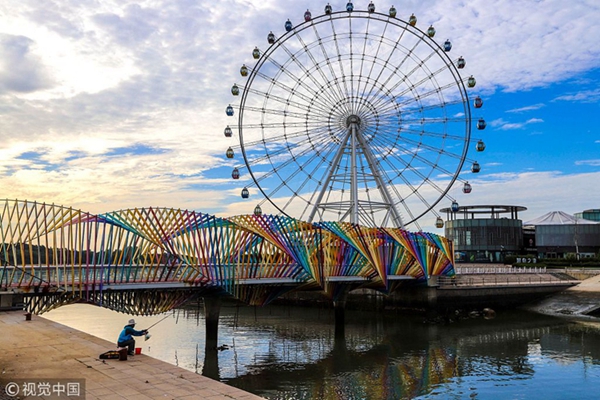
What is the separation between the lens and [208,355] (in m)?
35.7

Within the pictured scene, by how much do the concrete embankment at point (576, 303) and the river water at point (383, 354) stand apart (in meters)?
3.06

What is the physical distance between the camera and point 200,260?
33.0 meters

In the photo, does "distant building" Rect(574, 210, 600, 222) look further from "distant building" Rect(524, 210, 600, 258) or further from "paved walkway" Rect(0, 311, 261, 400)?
"paved walkway" Rect(0, 311, 261, 400)

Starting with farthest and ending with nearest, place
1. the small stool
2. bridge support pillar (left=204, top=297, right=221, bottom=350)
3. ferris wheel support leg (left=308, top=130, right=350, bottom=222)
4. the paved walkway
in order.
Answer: ferris wheel support leg (left=308, top=130, right=350, bottom=222), bridge support pillar (left=204, top=297, right=221, bottom=350), the small stool, the paved walkway

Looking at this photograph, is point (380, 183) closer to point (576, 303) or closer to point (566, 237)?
point (576, 303)

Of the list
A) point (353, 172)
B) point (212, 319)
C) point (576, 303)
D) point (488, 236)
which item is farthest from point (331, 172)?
point (488, 236)

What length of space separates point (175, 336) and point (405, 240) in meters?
20.3

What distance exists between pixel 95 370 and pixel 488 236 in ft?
328

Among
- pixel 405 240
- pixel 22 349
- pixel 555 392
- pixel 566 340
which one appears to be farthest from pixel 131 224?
pixel 566 340

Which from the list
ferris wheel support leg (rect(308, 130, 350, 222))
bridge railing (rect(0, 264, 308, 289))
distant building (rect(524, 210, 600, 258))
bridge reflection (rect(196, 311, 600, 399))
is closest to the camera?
bridge railing (rect(0, 264, 308, 289))

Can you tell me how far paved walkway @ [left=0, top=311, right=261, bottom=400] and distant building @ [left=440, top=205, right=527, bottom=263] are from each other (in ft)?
306

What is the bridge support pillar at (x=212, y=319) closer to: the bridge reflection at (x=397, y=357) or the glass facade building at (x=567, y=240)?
the bridge reflection at (x=397, y=357)

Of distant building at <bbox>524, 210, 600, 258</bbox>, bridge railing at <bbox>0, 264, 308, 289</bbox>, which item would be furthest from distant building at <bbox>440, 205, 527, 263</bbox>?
bridge railing at <bbox>0, 264, 308, 289</bbox>

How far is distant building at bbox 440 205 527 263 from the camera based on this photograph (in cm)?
10919
